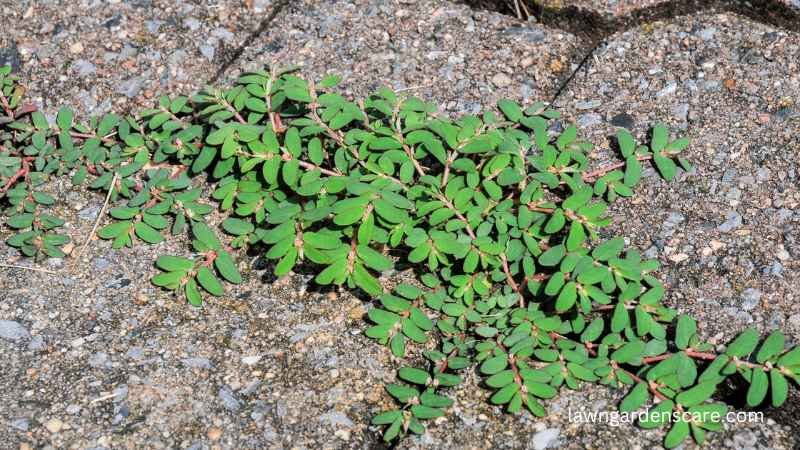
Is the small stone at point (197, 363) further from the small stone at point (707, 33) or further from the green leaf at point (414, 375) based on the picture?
the small stone at point (707, 33)

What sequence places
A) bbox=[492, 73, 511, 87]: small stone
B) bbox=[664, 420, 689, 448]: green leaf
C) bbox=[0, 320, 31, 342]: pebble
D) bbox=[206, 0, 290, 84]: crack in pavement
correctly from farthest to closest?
1. bbox=[206, 0, 290, 84]: crack in pavement
2. bbox=[492, 73, 511, 87]: small stone
3. bbox=[0, 320, 31, 342]: pebble
4. bbox=[664, 420, 689, 448]: green leaf

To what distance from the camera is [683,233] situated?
6.62 feet

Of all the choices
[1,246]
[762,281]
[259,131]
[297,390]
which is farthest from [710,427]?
[1,246]

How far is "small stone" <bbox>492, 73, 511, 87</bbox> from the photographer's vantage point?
2365 mm

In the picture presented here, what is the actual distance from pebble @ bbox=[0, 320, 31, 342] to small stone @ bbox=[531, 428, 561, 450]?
3.29ft

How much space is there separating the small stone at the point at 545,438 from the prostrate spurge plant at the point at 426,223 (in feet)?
0.17

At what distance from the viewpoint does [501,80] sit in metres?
2.37

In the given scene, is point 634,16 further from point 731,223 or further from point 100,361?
point 100,361

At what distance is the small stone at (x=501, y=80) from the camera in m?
2.37

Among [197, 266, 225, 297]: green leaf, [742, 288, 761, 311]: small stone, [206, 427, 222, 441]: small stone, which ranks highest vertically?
[742, 288, 761, 311]: small stone

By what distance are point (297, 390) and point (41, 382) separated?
1.58 feet

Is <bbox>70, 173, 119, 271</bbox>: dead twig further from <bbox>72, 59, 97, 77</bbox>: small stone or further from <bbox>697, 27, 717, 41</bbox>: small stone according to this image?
<bbox>697, 27, 717, 41</bbox>: small stone

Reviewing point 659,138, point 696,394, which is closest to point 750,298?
point 696,394

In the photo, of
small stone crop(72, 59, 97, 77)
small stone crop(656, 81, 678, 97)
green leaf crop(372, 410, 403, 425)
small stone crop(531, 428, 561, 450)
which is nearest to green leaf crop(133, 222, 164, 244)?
small stone crop(72, 59, 97, 77)
